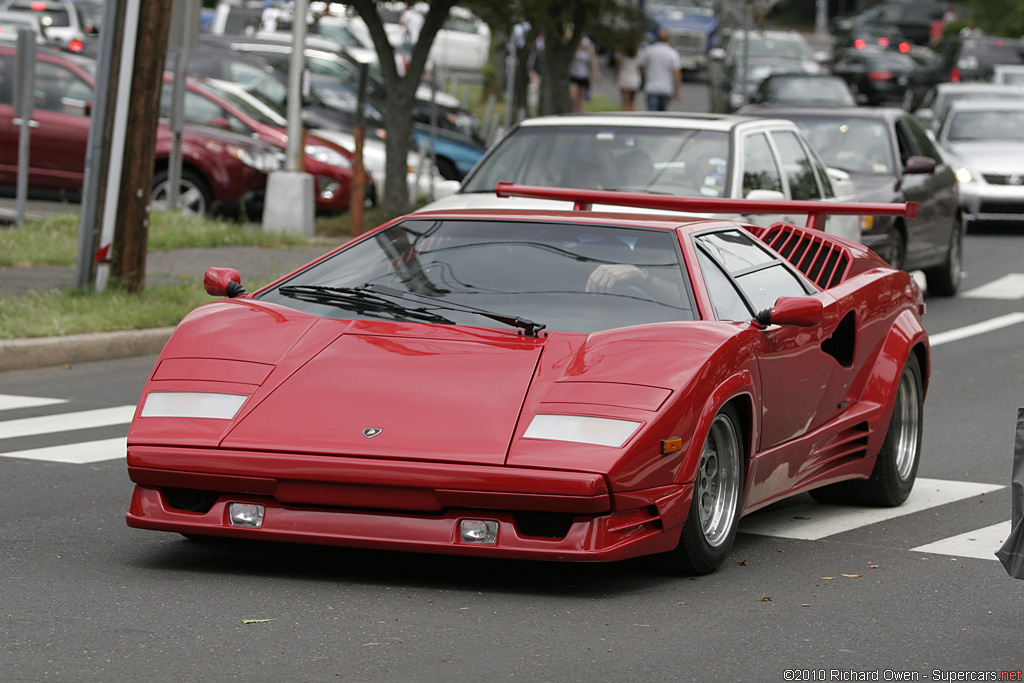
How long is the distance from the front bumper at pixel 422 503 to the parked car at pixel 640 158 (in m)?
5.54

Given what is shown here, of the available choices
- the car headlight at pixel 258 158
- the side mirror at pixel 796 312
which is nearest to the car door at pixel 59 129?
the car headlight at pixel 258 158

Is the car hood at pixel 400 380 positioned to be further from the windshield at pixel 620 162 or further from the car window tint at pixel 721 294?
the windshield at pixel 620 162

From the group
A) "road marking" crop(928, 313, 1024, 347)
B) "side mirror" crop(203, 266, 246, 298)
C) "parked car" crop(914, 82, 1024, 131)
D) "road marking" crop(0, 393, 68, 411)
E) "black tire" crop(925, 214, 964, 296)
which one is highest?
"parked car" crop(914, 82, 1024, 131)

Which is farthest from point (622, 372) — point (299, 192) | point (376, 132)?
point (376, 132)

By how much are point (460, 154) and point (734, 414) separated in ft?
58.4

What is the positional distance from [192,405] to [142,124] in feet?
22.0

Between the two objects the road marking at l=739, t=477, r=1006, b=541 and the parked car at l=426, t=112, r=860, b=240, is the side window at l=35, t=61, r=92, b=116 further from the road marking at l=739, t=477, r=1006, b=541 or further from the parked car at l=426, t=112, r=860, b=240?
the road marking at l=739, t=477, r=1006, b=541

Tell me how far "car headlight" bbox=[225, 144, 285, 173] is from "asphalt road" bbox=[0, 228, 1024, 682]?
11.1 m

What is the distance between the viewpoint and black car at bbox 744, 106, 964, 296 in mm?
15109

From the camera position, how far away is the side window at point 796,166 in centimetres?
1233

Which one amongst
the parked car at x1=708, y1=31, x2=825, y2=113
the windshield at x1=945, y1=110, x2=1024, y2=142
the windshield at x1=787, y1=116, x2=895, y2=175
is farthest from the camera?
the parked car at x1=708, y1=31, x2=825, y2=113

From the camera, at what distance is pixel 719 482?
589 centimetres

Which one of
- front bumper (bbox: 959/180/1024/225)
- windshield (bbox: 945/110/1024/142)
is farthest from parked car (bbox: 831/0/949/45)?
front bumper (bbox: 959/180/1024/225)

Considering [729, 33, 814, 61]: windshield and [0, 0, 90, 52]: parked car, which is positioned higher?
[729, 33, 814, 61]: windshield
